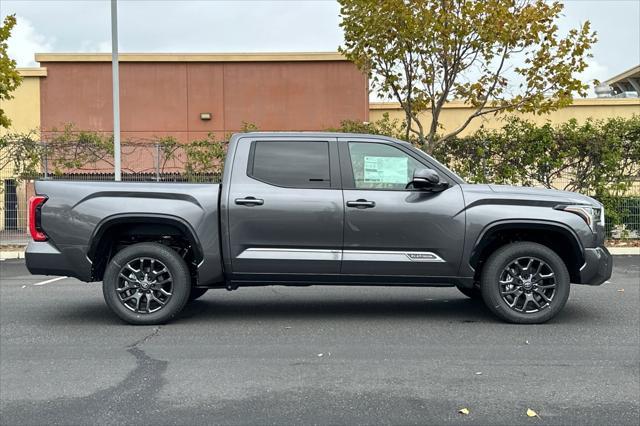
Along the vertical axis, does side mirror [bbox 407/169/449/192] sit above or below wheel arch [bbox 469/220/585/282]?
above

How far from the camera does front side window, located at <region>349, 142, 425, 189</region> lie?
20.5 feet

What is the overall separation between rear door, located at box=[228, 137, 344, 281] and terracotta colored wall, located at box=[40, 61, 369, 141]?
1349 cm

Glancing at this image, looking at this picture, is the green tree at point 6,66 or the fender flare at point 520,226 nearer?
the fender flare at point 520,226

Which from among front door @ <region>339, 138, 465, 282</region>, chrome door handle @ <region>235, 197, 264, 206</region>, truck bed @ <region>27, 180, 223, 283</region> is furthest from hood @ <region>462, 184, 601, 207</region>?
truck bed @ <region>27, 180, 223, 283</region>

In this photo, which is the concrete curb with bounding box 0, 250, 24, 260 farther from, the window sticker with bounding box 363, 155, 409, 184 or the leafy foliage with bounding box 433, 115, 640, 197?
the window sticker with bounding box 363, 155, 409, 184

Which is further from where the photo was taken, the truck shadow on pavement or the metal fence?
the metal fence

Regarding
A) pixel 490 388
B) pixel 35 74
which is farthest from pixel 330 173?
pixel 35 74

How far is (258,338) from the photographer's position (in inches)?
230

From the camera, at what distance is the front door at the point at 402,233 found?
6.07m

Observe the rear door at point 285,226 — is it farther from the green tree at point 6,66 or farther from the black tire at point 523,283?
the green tree at point 6,66

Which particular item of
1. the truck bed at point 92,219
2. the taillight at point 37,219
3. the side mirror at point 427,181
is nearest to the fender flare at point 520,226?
the side mirror at point 427,181

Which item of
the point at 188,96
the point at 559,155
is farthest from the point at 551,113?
the point at 188,96

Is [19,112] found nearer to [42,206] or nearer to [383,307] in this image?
[42,206]

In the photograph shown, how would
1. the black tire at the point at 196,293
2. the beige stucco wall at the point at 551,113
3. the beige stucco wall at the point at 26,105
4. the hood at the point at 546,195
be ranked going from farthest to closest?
the beige stucco wall at the point at 551,113 < the beige stucco wall at the point at 26,105 < the black tire at the point at 196,293 < the hood at the point at 546,195
